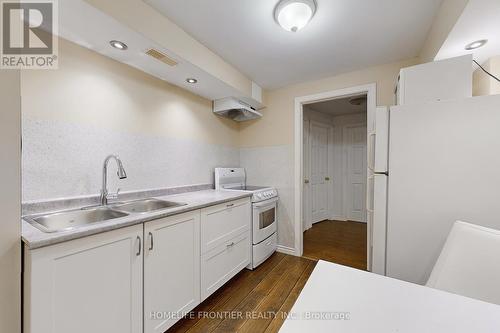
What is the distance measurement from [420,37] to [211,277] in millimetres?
2832

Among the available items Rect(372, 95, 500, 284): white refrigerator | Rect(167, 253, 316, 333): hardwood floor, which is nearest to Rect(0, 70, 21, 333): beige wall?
Rect(167, 253, 316, 333): hardwood floor

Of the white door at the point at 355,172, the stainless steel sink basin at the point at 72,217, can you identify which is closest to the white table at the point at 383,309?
the stainless steel sink basin at the point at 72,217

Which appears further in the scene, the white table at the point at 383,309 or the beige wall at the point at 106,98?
the beige wall at the point at 106,98

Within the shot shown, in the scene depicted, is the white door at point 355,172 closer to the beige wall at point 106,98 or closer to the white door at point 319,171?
the white door at point 319,171

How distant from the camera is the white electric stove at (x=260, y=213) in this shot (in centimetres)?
238

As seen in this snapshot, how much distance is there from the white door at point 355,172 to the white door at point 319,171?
46cm

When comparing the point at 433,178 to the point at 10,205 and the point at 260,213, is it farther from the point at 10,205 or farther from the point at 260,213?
the point at 10,205

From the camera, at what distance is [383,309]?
2.07 feet

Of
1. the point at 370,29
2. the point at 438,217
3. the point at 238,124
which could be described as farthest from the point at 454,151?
the point at 238,124

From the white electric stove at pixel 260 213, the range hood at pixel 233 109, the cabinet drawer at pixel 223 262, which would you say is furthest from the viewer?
the range hood at pixel 233 109

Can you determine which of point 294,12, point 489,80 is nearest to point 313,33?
point 294,12

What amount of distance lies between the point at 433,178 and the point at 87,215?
2.42 metres

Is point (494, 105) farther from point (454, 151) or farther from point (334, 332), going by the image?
point (334, 332)

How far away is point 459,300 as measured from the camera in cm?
67
